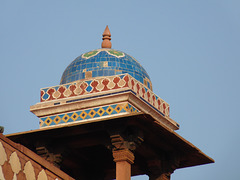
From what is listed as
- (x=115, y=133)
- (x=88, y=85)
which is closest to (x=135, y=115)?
(x=115, y=133)

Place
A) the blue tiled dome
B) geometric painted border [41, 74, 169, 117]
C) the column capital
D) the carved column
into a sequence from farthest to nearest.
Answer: the blue tiled dome, geometric painted border [41, 74, 169, 117], the column capital, the carved column

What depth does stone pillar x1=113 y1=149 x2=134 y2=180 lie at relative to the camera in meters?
22.2

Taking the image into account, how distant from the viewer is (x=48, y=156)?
23.5 metres

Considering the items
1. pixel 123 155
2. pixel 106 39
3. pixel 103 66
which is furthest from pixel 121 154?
pixel 106 39

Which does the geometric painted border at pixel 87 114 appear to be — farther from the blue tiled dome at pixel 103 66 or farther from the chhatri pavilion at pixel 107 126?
the blue tiled dome at pixel 103 66

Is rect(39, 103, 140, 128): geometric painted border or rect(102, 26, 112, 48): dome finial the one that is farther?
rect(102, 26, 112, 48): dome finial

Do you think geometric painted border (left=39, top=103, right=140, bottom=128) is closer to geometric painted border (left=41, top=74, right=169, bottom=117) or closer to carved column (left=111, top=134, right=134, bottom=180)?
geometric painted border (left=41, top=74, right=169, bottom=117)

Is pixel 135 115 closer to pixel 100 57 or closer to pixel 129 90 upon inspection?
pixel 129 90

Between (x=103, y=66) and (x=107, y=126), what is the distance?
7.88 ft

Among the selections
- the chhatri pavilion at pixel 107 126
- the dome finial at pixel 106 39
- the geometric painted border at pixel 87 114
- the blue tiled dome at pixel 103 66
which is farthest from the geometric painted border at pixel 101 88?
the dome finial at pixel 106 39

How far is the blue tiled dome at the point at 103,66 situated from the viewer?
24.4 metres

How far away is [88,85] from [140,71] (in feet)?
6.17

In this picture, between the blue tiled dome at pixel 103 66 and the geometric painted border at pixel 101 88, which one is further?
the blue tiled dome at pixel 103 66

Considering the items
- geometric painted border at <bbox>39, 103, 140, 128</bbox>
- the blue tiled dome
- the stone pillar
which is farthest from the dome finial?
the stone pillar
